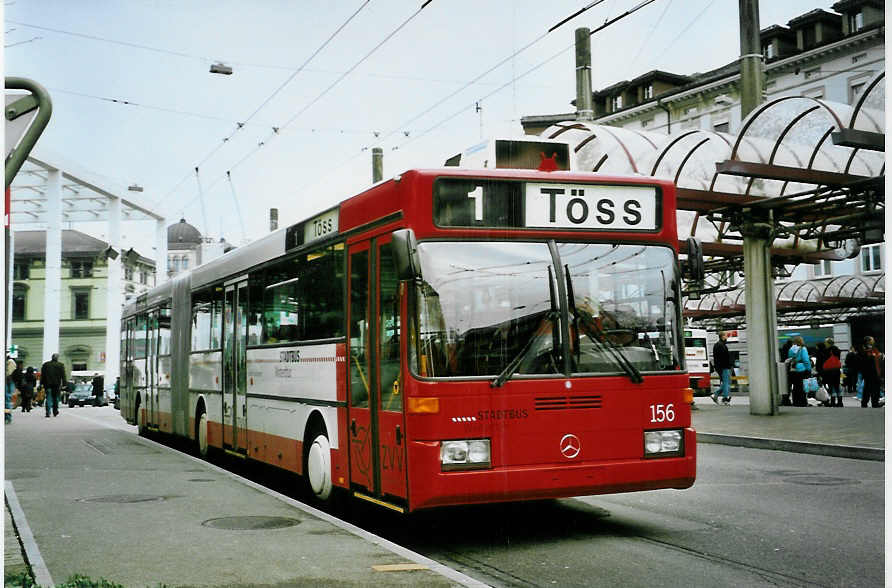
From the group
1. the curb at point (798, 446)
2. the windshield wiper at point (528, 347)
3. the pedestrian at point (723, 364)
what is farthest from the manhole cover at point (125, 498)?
the pedestrian at point (723, 364)

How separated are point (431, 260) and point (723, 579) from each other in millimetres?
2876

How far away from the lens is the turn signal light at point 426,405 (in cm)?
727

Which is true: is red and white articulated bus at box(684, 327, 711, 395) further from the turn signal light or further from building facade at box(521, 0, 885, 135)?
the turn signal light

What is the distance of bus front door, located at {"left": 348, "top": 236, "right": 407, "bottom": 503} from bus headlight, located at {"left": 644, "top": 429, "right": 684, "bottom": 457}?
1.82 m

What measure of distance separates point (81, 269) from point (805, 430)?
11.2 metres

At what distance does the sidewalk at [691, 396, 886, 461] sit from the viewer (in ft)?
46.7

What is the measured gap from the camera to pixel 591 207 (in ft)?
26.3

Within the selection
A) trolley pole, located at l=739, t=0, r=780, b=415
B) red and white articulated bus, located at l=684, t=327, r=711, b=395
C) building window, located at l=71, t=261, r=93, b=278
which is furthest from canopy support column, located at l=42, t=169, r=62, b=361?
red and white articulated bus, located at l=684, t=327, r=711, b=395

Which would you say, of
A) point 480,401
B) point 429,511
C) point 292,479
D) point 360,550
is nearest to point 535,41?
point 292,479

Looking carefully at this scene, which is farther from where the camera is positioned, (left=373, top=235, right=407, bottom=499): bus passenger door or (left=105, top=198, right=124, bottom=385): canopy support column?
(left=105, top=198, right=124, bottom=385): canopy support column

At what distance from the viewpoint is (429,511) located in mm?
9500

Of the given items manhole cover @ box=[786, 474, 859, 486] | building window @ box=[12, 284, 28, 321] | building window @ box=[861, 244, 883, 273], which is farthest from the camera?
building window @ box=[861, 244, 883, 273]

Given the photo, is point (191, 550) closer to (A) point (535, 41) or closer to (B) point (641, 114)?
(A) point (535, 41)

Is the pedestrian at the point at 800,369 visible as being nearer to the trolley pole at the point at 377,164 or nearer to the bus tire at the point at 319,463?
the trolley pole at the point at 377,164
